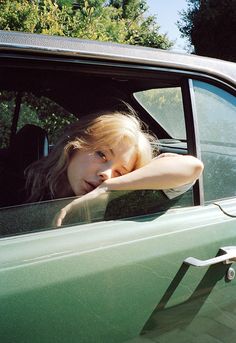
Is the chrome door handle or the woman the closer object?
the chrome door handle

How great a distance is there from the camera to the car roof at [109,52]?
140 cm

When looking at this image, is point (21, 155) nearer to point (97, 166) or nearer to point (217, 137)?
point (97, 166)

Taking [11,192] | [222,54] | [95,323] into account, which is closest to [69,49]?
[11,192]

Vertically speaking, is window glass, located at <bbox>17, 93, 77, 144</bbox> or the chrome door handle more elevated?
window glass, located at <bbox>17, 93, 77, 144</bbox>

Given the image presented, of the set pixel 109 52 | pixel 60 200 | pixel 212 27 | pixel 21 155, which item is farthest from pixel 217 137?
pixel 212 27

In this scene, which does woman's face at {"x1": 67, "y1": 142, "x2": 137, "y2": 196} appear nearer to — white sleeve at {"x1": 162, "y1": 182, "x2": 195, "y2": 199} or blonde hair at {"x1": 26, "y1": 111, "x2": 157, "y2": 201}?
blonde hair at {"x1": 26, "y1": 111, "x2": 157, "y2": 201}

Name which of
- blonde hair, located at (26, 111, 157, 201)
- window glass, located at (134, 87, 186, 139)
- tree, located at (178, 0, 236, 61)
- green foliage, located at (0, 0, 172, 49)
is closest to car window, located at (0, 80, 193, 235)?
window glass, located at (134, 87, 186, 139)

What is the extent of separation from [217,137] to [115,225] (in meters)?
0.61

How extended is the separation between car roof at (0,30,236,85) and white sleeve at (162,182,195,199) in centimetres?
44

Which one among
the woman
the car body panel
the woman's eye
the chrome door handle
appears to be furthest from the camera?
the woman's eye

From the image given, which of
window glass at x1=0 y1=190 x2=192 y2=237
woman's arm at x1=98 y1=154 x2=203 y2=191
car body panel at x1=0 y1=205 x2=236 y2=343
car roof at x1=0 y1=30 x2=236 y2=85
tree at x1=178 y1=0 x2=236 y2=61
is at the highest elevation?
tree at x1=178 y1=0 x2=236 y2=61

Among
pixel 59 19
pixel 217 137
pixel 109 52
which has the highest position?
pixel 59 19

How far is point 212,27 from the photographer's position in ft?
69.7

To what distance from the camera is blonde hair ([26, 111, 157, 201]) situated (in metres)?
1.73
